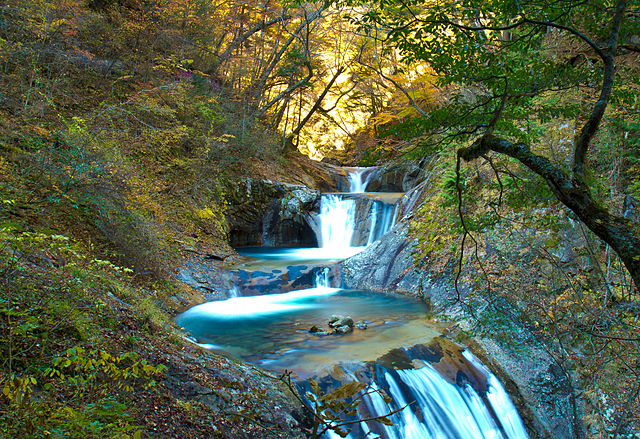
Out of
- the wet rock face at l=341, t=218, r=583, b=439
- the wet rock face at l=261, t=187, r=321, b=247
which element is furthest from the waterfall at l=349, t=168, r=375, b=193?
the wet rock face at l=341, t=218, r=583, b=439

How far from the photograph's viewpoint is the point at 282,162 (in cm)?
1788

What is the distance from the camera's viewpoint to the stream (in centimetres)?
512

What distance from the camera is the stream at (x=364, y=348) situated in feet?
16.8

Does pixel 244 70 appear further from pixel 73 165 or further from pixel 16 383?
pixel 16 383

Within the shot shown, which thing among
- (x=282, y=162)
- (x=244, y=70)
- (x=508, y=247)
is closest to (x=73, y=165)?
(x=508, y=247)

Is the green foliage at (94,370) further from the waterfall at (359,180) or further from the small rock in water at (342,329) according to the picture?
the waterfall at (359,180)

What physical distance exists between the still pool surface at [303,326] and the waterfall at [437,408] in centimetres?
63

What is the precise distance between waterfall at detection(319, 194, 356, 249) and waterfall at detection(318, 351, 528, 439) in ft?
32.2

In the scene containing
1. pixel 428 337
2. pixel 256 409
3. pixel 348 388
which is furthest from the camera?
pixel 428 337

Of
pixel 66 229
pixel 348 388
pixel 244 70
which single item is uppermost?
pixel 244 70

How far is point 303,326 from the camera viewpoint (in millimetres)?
7293

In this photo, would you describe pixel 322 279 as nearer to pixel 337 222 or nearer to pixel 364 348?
pixel 364 348

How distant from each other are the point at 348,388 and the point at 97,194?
19.3 ft

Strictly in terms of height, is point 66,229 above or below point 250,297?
above
